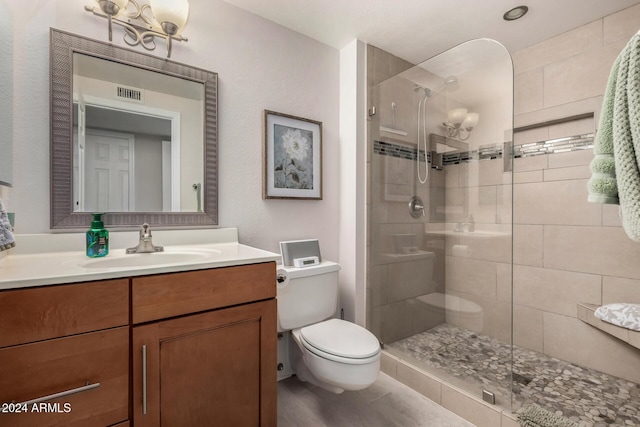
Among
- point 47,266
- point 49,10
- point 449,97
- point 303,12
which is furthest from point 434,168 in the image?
point 49,10

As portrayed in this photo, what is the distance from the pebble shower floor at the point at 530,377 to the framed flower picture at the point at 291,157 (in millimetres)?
1221

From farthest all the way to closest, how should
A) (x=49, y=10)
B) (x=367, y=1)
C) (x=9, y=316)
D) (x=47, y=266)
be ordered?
(x=367, y=1), (x=49, y=10), (x=47, y=266), (x=9, y=316)

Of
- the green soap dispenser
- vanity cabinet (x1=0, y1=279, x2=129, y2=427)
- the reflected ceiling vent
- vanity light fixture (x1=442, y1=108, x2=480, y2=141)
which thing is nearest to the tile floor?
vanity cabinet (x1=0, y1=279, x2=129, y2=427)

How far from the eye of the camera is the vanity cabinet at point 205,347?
3.20 feet

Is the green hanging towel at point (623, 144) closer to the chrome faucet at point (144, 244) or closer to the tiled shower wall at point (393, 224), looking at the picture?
the tiled shower wall at point (393, 224)

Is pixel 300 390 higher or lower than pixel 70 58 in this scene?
lower

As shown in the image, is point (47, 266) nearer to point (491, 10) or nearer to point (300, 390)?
point (300, 390)

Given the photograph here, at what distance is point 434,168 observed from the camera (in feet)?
6.55

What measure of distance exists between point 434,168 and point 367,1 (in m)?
1.08

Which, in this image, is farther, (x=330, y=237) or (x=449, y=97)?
(x=330, y=237)

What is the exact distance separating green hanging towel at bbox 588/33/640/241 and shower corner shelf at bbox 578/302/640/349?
1.43 meters

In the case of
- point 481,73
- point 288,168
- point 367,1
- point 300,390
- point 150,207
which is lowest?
point 300,390

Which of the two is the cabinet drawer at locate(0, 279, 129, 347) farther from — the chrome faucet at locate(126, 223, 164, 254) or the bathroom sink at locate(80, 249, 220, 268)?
the chrome faucet at locate(126, 223, 164, 254)

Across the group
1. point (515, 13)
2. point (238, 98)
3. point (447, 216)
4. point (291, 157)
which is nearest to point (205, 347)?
point (291, 157)
